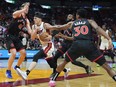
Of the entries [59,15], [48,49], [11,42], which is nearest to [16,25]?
[11,42]

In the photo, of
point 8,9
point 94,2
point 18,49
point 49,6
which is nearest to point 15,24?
point 18,49

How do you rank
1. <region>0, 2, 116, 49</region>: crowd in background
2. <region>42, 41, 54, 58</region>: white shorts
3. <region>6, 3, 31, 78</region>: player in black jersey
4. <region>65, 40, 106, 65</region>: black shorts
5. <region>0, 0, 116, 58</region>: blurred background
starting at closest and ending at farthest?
<region>65, 40, 106, 65</region>: black shorts → <region>42, 41, 54, 58</region>: white shorts → <region>6, 3, 31, 78</region>: player in black jersey → <region>0, 2, 116, 49</region>: crowd in background → <region>0, 0, 116, 58</region>: blurred background

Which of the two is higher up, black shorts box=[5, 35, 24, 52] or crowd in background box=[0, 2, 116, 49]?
black shorts box=[5, 35, 24, 52]

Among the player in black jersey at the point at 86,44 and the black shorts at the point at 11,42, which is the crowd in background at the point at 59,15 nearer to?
the black shorts at the point at 11,42

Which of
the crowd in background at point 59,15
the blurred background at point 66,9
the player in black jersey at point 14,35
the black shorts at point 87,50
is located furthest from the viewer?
the blurred background at point 66,9

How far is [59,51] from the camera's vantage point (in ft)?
27.0

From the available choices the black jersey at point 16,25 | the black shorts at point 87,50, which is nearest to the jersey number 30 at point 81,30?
the black shorts at point 87,50

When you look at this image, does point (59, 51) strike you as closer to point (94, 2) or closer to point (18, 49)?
point (18, 49)

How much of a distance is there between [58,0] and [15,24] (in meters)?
29.0

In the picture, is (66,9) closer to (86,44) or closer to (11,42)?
(11,42)

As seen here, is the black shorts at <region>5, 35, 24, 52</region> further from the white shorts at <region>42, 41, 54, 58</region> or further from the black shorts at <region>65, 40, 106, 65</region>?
the black shorts at <region>65, 40, 106, 65</region>

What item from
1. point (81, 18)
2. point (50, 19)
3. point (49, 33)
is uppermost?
point (81, 18)

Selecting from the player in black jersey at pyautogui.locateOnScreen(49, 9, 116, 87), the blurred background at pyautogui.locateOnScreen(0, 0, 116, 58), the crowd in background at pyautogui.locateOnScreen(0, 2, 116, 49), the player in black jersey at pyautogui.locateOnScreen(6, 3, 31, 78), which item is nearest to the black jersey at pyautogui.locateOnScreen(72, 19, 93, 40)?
the player in black jersey at pyautogui.locateOnScreen(49, 9, 116, 87)

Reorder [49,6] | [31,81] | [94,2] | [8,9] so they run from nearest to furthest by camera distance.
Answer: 1. [31,81]
2. [8,9]
3. [49,6]
4. [94,2]
